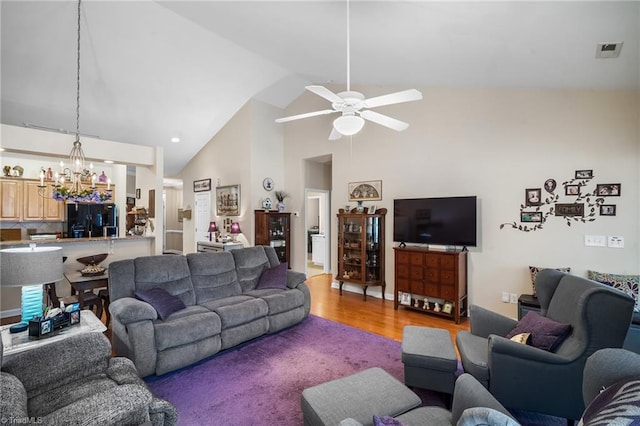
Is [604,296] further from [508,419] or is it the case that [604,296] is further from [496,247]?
[496,247]

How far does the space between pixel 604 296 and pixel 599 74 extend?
2461mm

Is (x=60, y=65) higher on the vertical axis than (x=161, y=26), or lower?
lower

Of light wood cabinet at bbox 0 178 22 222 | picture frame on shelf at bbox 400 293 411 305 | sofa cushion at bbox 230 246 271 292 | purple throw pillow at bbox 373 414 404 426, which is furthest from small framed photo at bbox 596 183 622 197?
light wood cabinet at bbox 0 178 22 222

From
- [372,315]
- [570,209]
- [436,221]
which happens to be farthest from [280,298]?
[570,209]

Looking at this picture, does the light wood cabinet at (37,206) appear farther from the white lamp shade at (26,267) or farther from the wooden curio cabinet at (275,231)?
the white lamp shade at (26,267)

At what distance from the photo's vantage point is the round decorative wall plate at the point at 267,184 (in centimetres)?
643

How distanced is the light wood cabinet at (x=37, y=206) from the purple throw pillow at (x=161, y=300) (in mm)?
4853

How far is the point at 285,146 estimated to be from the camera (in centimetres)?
678

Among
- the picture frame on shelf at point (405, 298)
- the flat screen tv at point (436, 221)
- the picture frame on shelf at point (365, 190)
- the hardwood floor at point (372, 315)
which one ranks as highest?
the picture frame on shelf at point (365, 190)

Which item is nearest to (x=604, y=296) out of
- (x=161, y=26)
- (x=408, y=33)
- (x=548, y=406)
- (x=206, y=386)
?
(x=548, y=406)

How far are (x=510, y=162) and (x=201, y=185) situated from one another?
21.9 feet

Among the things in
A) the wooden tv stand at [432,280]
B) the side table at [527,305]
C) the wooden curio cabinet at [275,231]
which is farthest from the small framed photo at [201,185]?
the side table at [527,305]

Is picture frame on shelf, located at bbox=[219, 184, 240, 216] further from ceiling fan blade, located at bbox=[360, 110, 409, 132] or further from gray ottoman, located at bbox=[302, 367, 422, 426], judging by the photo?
gray ottoman, located at bbox=[302, 367, 422, 426]

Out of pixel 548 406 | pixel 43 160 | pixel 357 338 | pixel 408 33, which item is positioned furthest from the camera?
pixel 43 160
